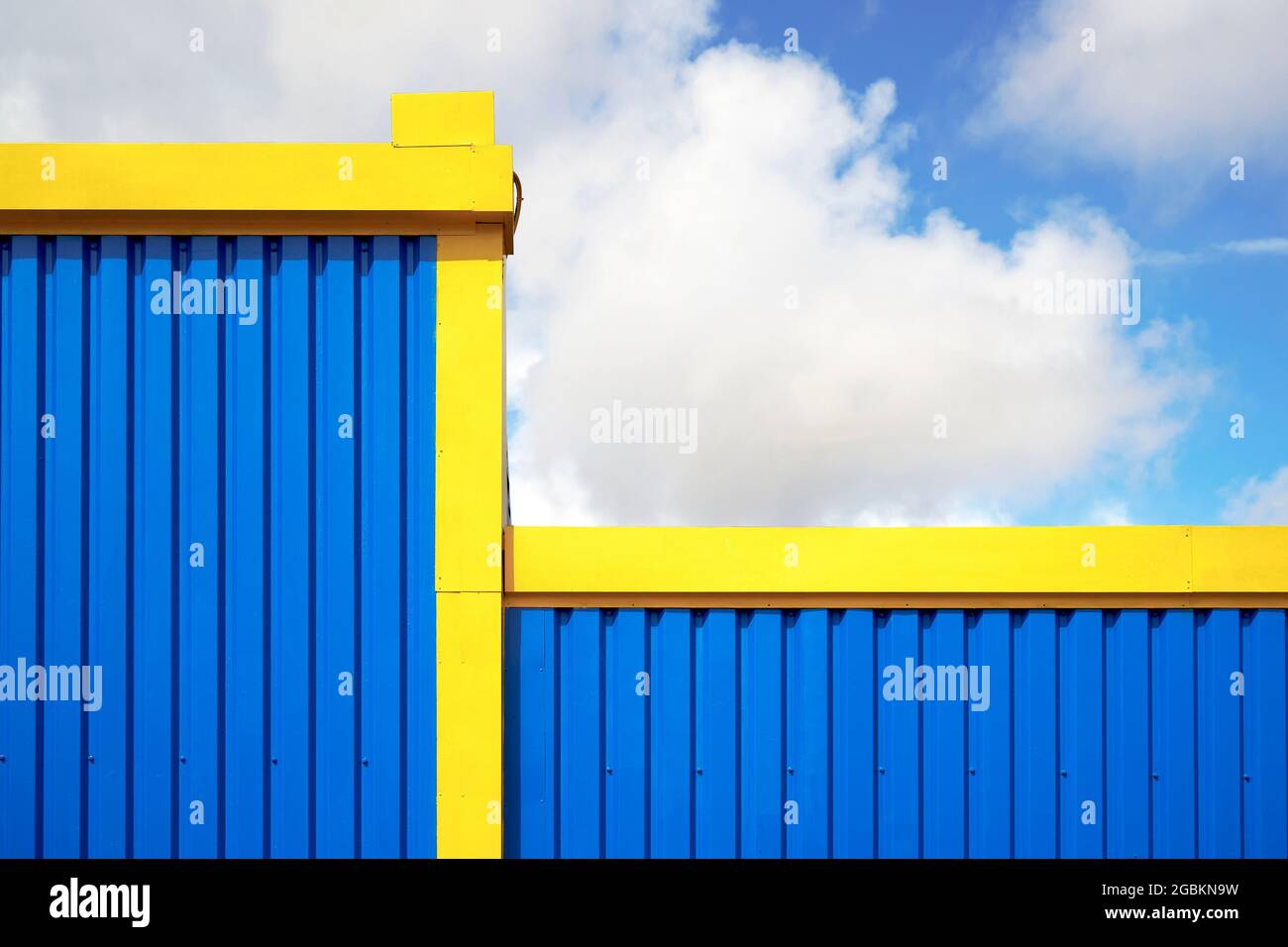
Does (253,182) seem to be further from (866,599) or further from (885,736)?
(885,736)

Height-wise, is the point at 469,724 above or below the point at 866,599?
→ below

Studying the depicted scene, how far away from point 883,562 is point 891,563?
0.15 ft

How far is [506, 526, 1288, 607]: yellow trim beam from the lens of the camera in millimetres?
4617

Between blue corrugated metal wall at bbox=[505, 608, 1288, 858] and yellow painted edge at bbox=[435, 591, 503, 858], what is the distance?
6.4 inches

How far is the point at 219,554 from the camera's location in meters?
4.53

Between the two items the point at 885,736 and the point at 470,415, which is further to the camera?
the point at 885,736

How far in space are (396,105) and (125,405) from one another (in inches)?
89.3

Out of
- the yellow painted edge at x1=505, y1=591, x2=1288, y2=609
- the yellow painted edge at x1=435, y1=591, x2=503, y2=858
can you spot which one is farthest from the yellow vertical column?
the yellow painted edge at x1=505, y1=591, x2=1288, y2=609

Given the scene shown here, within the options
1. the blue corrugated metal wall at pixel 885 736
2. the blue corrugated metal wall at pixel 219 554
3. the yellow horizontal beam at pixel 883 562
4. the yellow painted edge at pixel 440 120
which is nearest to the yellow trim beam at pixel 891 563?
the yellow horizontal beam at pixel 883 562

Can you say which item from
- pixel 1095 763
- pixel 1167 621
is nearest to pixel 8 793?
pixel 1095 763

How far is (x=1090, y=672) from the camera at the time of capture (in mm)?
4688

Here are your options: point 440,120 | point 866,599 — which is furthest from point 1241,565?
Result: point 440,120

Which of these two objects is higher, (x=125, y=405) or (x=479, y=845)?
(x=125, y=405)

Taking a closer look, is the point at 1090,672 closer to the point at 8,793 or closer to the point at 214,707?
the point at 214,707
